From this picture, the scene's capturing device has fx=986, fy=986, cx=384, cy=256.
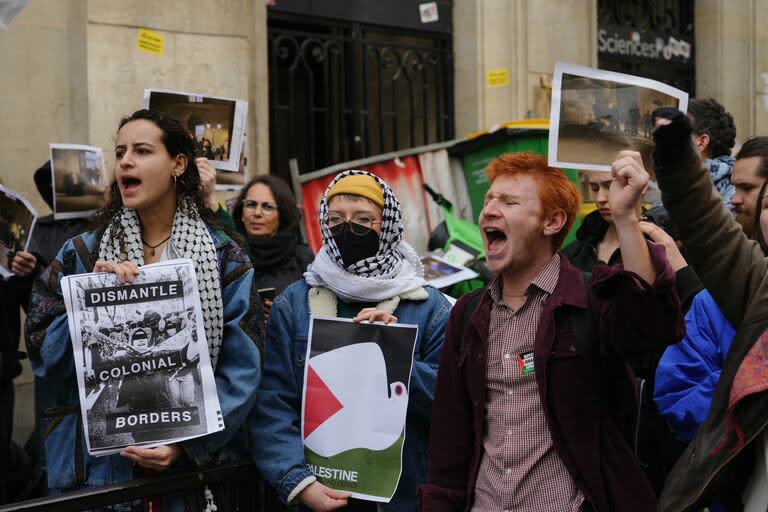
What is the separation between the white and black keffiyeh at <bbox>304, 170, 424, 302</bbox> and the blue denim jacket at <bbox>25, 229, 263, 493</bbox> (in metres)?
0.30

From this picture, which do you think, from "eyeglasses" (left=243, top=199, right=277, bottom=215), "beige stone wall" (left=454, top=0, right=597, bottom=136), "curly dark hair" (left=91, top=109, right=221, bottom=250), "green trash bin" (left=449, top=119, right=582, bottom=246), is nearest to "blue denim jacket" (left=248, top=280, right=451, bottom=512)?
"curly dark hair" (left=91, top=109, right=221, bottom=250)

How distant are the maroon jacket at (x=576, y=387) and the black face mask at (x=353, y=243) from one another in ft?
2.09

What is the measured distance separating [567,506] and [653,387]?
3.55 ft

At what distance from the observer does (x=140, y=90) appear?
752 cm

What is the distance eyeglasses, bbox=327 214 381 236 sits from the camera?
355 cm

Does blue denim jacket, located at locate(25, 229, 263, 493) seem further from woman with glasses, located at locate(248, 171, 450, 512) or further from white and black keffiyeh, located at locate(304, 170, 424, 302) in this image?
white and black keffiyeh, located at locate(304, 170, 424, 302)

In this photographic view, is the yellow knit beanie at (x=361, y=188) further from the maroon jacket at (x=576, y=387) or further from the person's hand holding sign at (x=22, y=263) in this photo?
the person's hand holding sign at (x=22, y=263)

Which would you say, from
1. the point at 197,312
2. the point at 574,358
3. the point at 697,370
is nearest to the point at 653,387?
the point at 697,370

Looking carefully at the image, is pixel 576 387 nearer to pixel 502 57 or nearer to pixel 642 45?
pixel 502 57

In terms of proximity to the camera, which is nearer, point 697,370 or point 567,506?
point 567,506

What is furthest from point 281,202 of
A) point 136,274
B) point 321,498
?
point 321,498

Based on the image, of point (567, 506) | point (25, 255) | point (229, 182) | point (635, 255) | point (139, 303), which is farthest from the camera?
point (229, 182)

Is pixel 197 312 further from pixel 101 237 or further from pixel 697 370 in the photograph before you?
pixel 697 370

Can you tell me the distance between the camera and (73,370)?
3219mm
